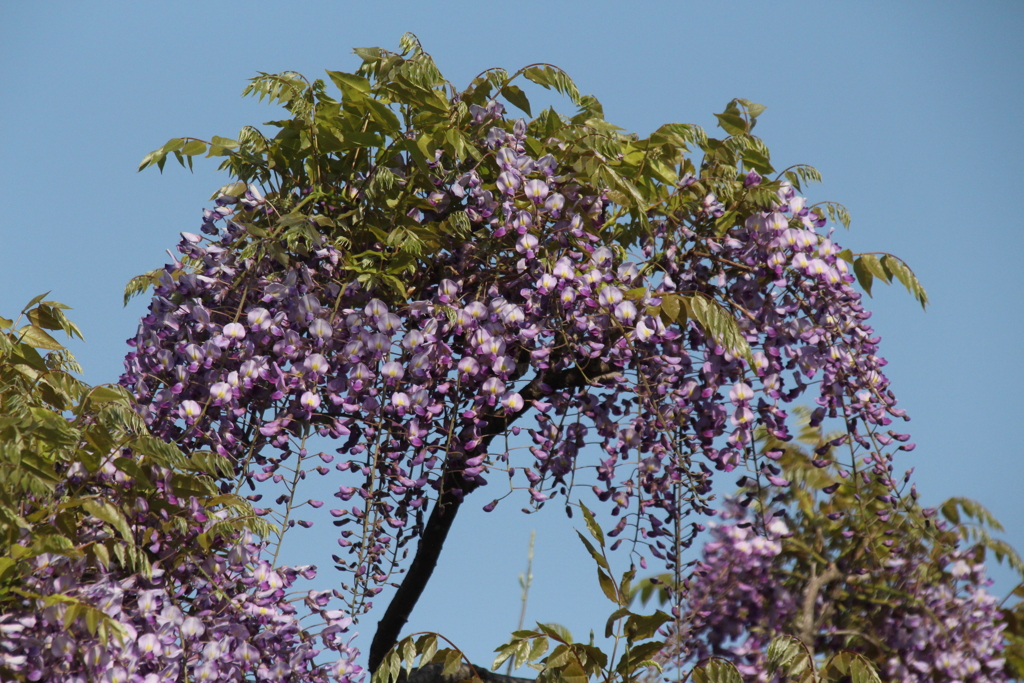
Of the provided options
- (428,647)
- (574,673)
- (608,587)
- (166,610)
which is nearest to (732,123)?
(608,587)

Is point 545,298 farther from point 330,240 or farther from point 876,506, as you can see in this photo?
point 876,506

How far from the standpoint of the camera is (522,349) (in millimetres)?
2492

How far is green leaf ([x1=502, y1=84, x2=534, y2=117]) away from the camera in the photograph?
246 cm

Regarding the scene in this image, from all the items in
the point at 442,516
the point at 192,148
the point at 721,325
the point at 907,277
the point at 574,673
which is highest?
the point at 192,148

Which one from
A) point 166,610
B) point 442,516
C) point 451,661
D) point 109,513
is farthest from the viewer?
point 442,516

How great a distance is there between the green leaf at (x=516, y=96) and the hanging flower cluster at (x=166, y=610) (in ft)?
4.48

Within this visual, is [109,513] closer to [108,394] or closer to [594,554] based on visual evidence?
[108,394]

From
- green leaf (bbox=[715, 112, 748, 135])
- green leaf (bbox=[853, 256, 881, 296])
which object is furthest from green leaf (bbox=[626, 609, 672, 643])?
green leaf (bbox=[715, 112, 748, 135])

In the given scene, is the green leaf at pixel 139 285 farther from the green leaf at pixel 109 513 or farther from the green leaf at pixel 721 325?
the green leaf at pixel 721 325

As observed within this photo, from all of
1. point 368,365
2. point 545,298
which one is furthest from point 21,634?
point 545,298

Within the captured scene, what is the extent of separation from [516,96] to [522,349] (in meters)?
0.72

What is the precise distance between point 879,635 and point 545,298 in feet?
8.97

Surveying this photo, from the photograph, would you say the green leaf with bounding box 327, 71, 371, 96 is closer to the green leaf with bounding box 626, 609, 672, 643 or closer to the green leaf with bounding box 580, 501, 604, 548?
the green leaf with bounding box 580, 501, 604, 548

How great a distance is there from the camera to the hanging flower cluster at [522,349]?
228 cm
